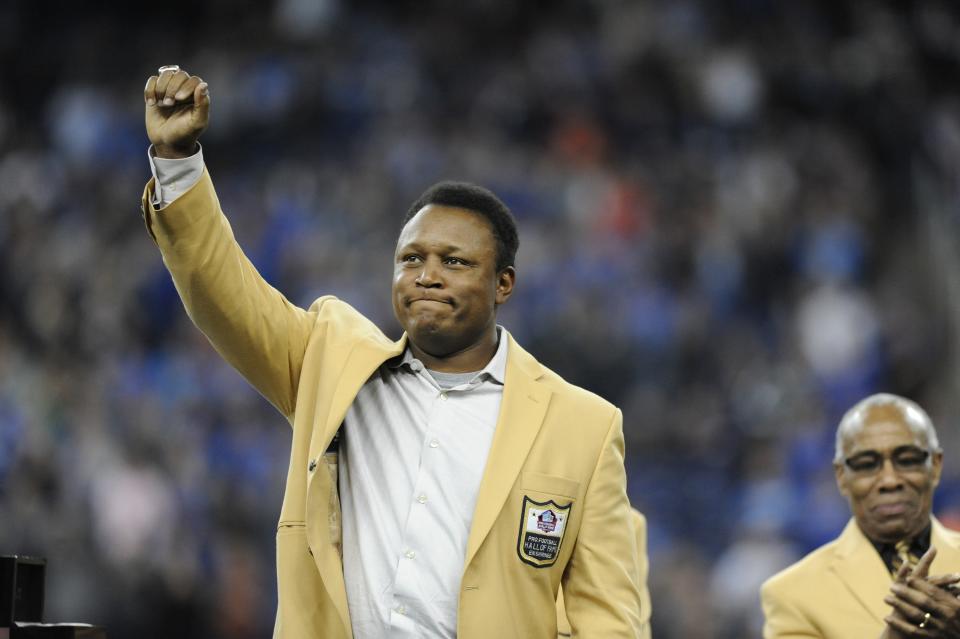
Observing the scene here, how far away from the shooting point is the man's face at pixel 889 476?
448cm

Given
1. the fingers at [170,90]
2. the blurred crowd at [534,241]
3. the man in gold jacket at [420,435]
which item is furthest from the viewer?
the blurred crowd at [534,241]

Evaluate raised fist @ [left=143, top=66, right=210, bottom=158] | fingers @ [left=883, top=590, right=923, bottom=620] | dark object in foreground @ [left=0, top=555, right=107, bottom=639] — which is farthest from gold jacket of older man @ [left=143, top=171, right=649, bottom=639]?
fingers @ [left=883, top=590, right=923, bottom=620]

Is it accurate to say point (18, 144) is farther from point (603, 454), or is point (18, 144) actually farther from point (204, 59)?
point (603, 454)

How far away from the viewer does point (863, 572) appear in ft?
14.7

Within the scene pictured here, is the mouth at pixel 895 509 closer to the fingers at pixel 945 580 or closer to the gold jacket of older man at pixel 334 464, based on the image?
the fingers at pixel 945 580

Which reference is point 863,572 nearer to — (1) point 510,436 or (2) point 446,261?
(1) point 510,436

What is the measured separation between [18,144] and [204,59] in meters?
2.11

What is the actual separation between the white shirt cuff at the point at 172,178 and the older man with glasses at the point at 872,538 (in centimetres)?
244

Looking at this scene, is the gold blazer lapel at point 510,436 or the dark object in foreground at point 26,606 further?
the gold blazer lapel at point 510,436

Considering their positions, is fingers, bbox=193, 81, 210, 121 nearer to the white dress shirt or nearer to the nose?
the white dress shirt

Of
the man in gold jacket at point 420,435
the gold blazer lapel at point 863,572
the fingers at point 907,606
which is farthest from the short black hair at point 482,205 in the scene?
the gold blazer lapel at point 863,572

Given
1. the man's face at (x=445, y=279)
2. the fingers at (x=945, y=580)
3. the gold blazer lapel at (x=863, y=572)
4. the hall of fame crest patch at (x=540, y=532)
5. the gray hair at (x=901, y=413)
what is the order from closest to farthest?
the hall of fame crest patch at (x=540, y=532) → the man's face at (x=445, y=279) → the fingers at (x=945, y=580) → the gold blazer lapel at (x=863, y=572) → the gray hair at (x=901, y=413)

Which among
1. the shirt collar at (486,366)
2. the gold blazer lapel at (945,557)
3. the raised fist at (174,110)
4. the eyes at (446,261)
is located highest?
the raised fist at (174,110)

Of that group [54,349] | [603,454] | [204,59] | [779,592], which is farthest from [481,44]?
[603,454]
